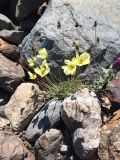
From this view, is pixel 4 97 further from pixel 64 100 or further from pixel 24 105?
pixel 64 100

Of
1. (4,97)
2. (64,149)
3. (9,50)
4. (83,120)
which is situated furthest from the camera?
(9,50)

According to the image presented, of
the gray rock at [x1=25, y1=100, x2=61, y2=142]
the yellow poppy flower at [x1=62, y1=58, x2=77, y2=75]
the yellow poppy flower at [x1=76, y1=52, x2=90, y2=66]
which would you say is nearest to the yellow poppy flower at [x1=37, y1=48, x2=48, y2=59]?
the yellow poppy flower at [x1=62, y1=58, x2=77, y2=75]

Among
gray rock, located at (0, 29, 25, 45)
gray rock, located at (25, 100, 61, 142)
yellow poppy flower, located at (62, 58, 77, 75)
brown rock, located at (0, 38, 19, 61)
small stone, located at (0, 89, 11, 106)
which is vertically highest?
yellow poppy flower, located at (62, 58, 77, 75)

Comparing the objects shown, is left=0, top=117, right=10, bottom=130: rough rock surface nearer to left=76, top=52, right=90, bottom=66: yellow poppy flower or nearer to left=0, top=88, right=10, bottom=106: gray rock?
left=0, top=88, right=10, bottom=106: gray rock

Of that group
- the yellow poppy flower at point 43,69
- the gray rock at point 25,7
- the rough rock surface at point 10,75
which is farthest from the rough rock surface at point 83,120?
the gray rock at point 25,7

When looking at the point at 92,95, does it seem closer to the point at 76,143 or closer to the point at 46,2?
the point at 76,143

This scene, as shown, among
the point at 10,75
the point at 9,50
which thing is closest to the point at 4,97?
the point at 10,75

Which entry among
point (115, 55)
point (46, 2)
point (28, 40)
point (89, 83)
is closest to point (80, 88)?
point (89, 83)
